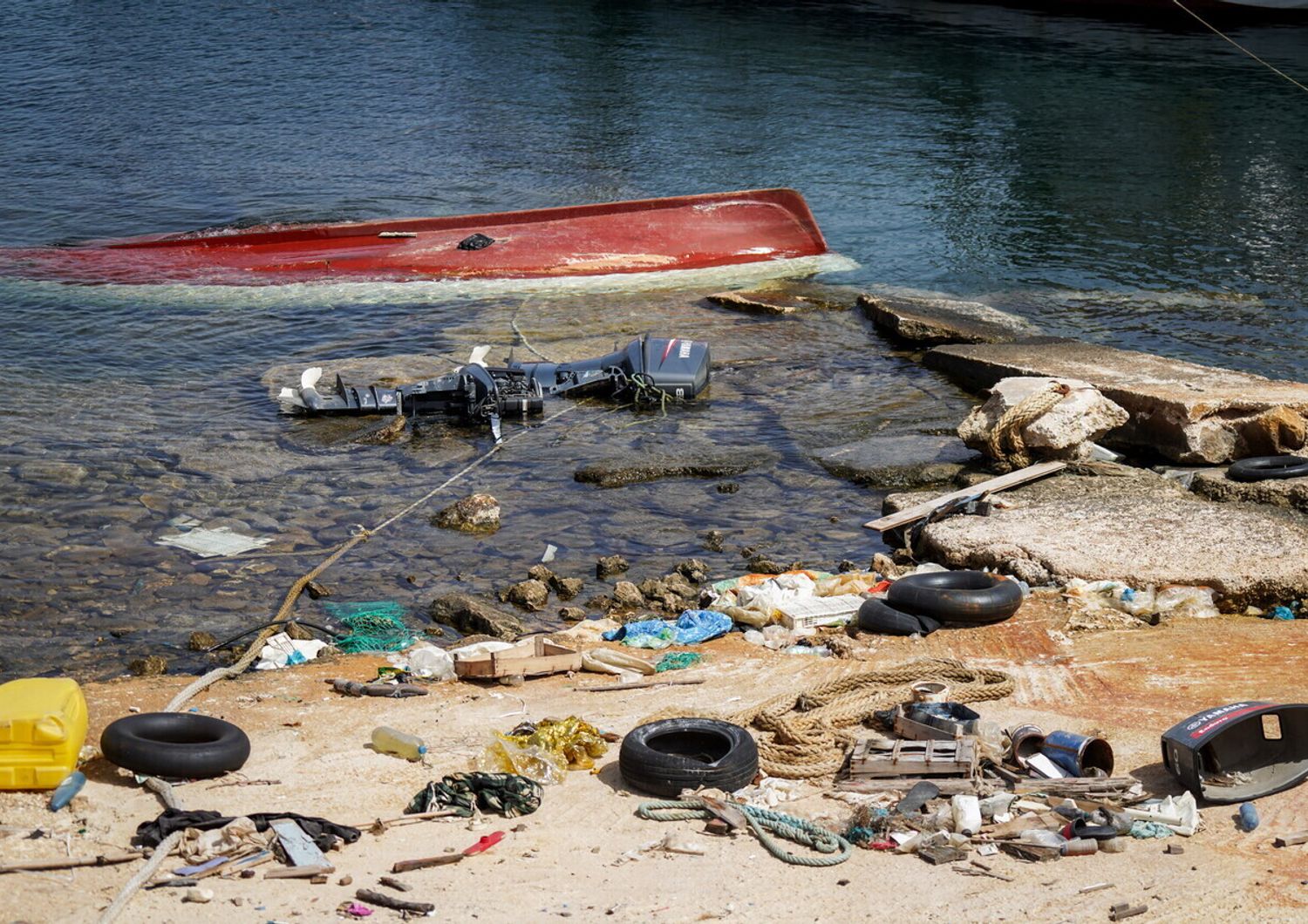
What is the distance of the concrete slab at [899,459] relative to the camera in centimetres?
1096

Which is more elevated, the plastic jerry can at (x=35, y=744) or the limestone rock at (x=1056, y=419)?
the limestone rock at (x=1056, y=419)

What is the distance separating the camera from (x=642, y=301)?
16844 mm

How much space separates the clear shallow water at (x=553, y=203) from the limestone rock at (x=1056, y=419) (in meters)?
1.30

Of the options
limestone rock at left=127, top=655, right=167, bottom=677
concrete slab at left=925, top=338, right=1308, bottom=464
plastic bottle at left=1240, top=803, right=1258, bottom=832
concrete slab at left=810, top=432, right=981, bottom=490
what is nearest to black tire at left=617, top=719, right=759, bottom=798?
plastic bottle at left=1240, top=803, right=1258, bottom=832

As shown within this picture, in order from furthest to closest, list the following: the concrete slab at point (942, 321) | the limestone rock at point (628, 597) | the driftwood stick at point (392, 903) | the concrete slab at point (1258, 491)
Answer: the concrete slab at point (942, 321) → the concrete slab at point (1258, 491) → the limestone rock at point (628, 597) → the driftwood stick at point (392, 903)

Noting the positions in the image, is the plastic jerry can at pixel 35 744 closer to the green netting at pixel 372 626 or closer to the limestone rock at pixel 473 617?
the green netting at pixel 372 626

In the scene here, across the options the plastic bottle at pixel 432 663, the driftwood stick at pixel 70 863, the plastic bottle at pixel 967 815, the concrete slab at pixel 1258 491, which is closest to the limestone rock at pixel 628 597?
the plastic bottle at pixel 432 663

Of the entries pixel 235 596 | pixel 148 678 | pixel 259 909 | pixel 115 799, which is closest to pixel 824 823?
pixel 259 909

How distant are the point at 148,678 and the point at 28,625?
1370 millimetres

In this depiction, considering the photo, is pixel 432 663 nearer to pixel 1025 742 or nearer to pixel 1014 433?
pixel 1025 742

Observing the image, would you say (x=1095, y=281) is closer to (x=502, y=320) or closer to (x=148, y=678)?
(x=502, y=320)

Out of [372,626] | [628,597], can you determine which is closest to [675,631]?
[628,597]

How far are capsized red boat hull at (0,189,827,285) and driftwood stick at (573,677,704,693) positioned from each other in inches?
442

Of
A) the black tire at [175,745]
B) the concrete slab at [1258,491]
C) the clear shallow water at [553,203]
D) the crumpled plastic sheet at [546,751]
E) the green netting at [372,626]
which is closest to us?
the black tire at [175,745]
